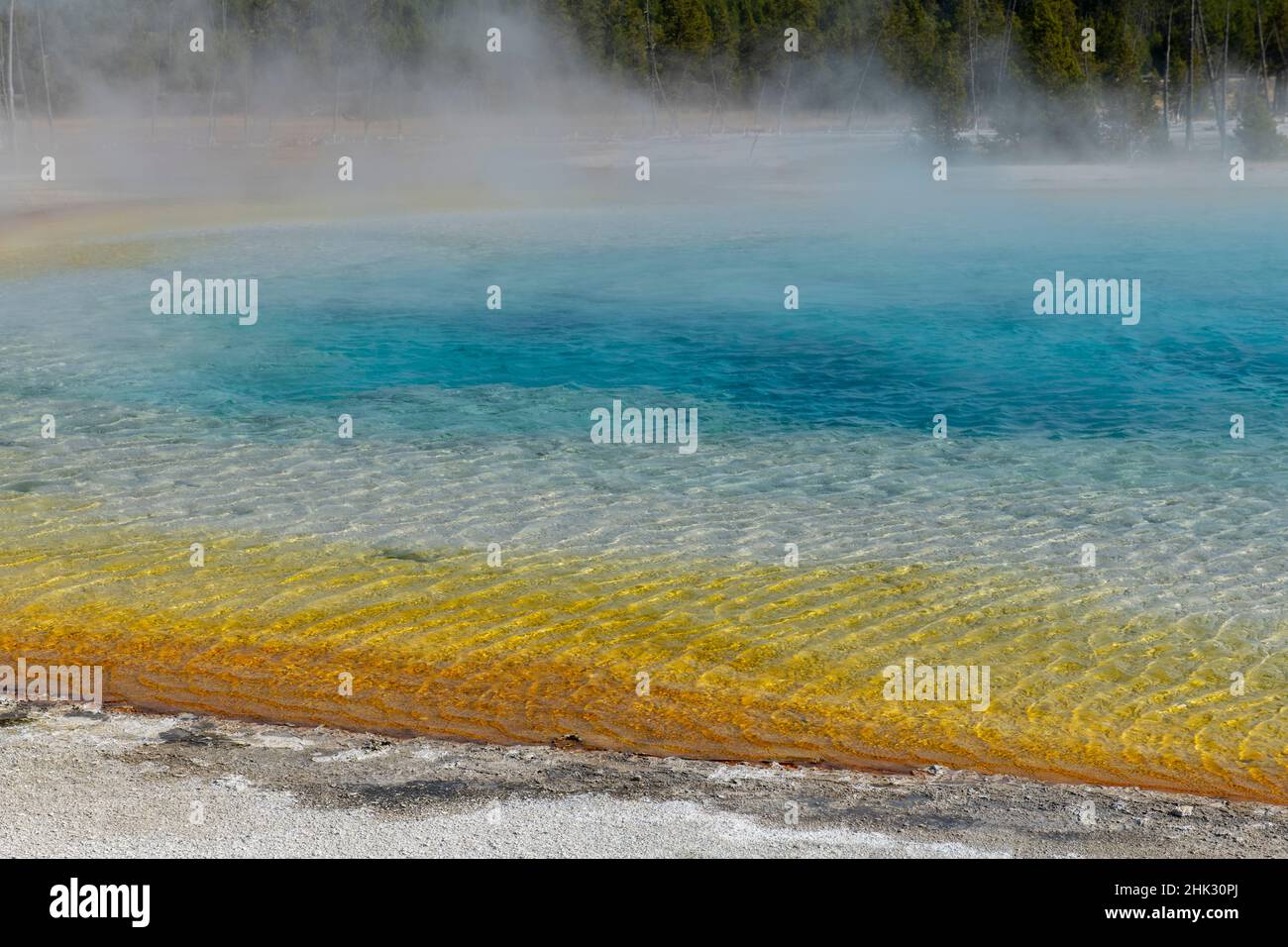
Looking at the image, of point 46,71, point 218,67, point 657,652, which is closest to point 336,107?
Answer: point 218,67

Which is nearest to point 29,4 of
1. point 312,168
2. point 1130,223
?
point 312,168

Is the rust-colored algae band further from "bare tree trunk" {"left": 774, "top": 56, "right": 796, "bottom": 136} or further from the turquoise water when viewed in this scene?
"bare tree trunk" {"left": 774, "top": 56, "right": 796, "bottom": 136}

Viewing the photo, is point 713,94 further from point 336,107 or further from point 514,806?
point 514,806

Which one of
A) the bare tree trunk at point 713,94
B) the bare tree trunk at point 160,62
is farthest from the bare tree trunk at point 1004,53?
the bare tree trunk at point 160,62

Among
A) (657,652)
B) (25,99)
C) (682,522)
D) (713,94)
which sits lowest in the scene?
(657,652)

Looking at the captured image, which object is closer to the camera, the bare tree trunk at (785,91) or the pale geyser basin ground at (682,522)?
the pale geyser basin ground at (682,522)

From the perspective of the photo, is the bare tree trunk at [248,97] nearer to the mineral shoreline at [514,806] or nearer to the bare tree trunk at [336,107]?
the bare tree trunk at [336,107]
